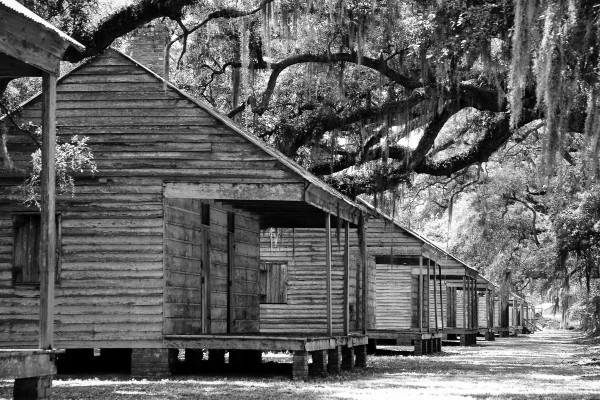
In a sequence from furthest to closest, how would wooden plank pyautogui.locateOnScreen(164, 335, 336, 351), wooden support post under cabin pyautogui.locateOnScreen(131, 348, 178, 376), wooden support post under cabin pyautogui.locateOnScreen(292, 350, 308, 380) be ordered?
1. wooden support post under cabin pyautogui.locateOnScreen(131, 348, 178, 376)
2. wooden support post under cabin pyautogui.locateOnScreen(292, 350, 308, 380)
3. wooden plank pyautogui.locateOnScreen(164, 335, 336, 351)

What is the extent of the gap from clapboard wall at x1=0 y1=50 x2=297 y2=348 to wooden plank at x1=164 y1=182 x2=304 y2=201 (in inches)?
5.9

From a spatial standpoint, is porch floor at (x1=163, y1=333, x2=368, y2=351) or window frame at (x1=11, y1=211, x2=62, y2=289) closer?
porch floor at (x1=163, y1=333, x2=368, y2=351)

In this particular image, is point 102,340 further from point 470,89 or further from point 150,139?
point 470,89

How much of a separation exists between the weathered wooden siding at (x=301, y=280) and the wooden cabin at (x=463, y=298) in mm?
7885

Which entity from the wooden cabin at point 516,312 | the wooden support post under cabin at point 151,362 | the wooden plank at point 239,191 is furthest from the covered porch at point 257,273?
the wooden cabin at point 516,312

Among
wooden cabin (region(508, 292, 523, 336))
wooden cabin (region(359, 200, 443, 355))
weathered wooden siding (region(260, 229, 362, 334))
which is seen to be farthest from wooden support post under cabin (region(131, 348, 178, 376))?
wooden cabin (region(508, 292, 523, 336))

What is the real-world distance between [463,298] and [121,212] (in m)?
28.0

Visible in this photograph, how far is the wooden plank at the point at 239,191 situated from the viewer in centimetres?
1808

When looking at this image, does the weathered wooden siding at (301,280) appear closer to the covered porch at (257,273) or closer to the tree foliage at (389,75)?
the tree foliage at (389,75)

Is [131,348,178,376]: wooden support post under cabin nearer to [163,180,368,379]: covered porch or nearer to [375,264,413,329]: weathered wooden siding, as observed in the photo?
[163,180,368,379]: covered porch

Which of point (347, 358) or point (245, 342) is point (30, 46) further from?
point (347, 358)

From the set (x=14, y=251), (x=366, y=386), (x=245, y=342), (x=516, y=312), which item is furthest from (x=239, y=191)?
(x=516, y=312)

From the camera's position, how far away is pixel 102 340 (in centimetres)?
1853

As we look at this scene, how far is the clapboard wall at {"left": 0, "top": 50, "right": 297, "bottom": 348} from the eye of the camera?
729 inches
